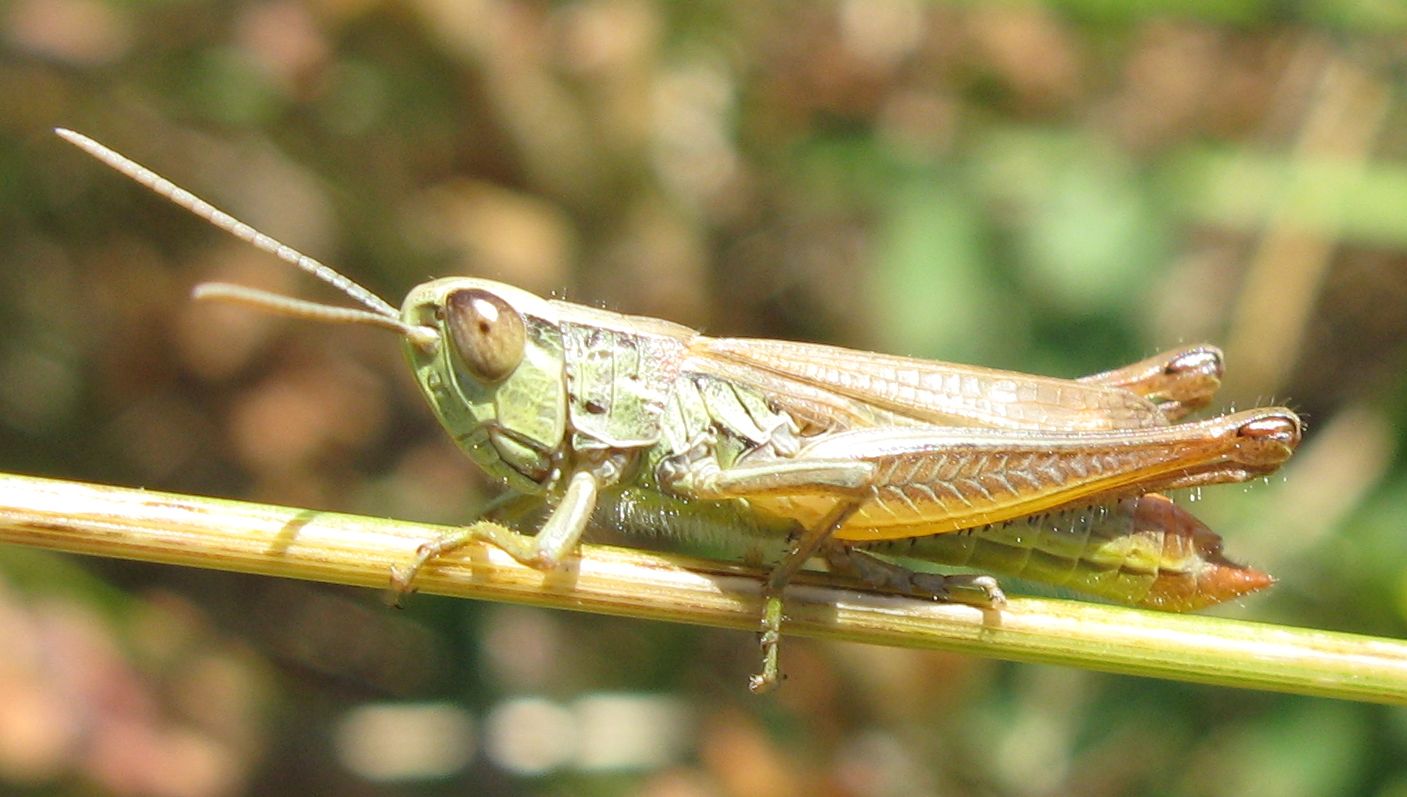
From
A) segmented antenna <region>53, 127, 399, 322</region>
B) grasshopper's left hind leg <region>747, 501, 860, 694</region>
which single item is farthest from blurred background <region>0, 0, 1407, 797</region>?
segmented antenna <region>53, 127, 399, 322</region>

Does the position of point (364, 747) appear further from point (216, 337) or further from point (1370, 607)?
point (1370, 607)

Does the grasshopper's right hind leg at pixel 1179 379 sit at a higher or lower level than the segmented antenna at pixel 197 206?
higher

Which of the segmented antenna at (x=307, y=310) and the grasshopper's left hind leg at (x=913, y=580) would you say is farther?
the grasshopper's left hind leg at (x=913, y=580)

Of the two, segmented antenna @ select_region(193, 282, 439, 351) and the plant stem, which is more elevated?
segmented antenna @ select_region(193, 282, 439, 351)

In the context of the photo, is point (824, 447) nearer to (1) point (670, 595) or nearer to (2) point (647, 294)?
(1) point (670, 595)

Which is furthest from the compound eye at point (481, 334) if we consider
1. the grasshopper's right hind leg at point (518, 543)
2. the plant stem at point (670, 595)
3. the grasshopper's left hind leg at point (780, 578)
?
the grasshopper's left hind leg at point (780, 578)

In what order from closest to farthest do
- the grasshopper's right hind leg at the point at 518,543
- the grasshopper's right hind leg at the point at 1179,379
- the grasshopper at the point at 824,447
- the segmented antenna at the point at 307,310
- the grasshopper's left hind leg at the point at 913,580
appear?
Answer: the segmented antenna at the point at 307,310 < the grasshopper's right hind leg at the point at 518,543 < the grasshopper's left hind leg at the point at 913,580 < the grasshopper at the point at 824,447 < the grasshopper's right hind leg at the point at 1179,379

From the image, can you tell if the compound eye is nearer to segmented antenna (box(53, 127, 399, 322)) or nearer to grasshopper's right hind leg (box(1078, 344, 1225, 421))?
segmented antenna (box(53, 127, 399, 322))

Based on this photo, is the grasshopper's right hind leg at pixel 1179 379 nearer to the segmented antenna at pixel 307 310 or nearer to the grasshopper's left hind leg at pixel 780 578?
the grasshopper's left hind leg at pixel 780 578
